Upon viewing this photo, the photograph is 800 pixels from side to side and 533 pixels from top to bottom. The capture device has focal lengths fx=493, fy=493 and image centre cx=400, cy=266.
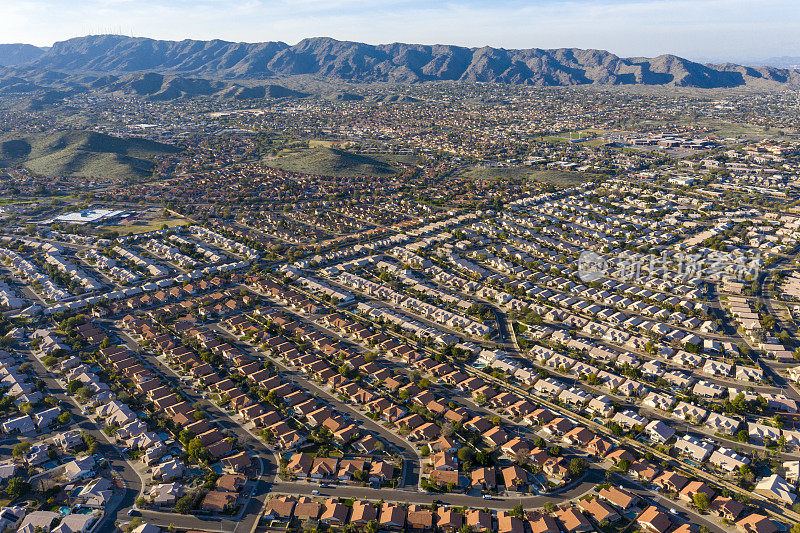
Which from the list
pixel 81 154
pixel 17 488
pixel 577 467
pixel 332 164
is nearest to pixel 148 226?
pixel 332 164

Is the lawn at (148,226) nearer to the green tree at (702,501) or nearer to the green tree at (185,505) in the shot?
the green tree at (185,505)

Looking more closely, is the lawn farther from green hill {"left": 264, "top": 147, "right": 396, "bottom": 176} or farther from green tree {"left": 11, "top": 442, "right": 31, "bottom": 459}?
green tree {"left": 11, "top": 442, "right": 31, "bottom": 459}

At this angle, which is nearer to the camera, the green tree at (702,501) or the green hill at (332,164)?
the green tree at (702,501)

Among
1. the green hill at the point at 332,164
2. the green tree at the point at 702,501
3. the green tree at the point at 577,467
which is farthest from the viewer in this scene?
the green hill at the point at 332,164

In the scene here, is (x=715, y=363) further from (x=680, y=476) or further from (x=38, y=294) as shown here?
(x=38, y=294)

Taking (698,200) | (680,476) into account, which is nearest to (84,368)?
(680,476)

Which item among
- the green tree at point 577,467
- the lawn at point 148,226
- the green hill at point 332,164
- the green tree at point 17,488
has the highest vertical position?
the green hill at point 332,164

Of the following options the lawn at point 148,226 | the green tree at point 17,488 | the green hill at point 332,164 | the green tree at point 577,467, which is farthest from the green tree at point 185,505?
the green hill at point 332,164
